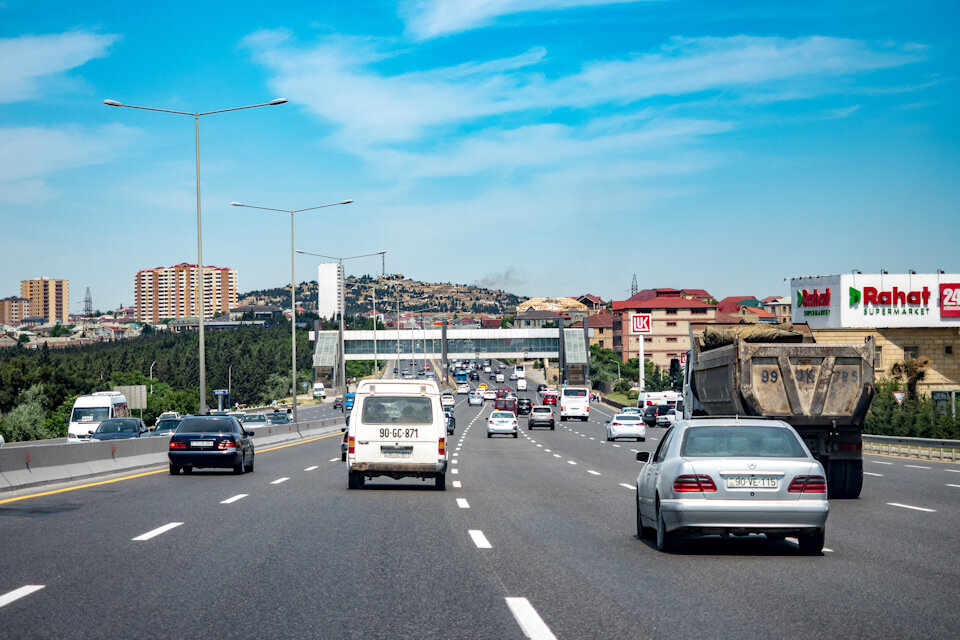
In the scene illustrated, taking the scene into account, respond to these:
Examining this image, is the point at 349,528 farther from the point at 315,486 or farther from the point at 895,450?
the point at 895,450

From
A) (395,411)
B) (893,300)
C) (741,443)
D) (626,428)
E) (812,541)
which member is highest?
(893,300)

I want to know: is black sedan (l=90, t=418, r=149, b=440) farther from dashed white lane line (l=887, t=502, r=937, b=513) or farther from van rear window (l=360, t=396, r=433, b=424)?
dashed white lane line (l=887, t=502, r=937, b=513)

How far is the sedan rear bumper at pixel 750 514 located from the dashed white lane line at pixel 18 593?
20.6 feet

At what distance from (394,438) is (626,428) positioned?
104 feet

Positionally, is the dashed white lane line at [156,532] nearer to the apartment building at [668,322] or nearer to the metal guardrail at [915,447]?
the metal guardrail at [915,447]

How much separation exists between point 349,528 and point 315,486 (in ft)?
28.5

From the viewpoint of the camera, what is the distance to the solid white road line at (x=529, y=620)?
7770 millimetres

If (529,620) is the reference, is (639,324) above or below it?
above

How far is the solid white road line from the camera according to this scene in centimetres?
777

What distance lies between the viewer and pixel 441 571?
11.0 m

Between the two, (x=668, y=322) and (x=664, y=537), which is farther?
(x=668, y=322)

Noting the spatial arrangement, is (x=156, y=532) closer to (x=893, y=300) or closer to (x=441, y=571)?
(x=441, y=571)

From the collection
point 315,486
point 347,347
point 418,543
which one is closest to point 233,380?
point 347,347

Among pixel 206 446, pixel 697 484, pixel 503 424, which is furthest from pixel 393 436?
pixel 503 424
